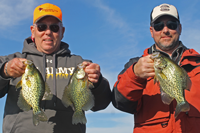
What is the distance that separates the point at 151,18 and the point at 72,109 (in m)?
3.15

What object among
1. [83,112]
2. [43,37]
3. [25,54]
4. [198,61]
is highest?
[43,37]

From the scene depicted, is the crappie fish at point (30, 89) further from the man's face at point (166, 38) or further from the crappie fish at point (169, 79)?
Result: the man's face at point (166, 38)

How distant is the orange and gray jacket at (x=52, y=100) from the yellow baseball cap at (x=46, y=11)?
820 millimetres

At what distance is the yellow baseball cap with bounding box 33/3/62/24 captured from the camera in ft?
19.8

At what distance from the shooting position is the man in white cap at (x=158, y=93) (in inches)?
194

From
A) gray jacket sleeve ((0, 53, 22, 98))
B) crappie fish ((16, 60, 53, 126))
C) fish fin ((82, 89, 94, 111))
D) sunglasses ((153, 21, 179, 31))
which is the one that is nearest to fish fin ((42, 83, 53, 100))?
crappie fish ((16, 60, 53, 126))

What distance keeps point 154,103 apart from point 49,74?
2.46 metres

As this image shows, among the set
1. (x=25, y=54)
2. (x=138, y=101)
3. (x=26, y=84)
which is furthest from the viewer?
(x=25, y=54)

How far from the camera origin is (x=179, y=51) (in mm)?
5980

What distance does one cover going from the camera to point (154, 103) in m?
5.31

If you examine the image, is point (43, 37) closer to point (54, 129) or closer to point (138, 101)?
point (54, 129)

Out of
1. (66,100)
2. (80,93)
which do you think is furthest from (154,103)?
(66,100)

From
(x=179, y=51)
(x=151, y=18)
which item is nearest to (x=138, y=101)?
(x=179, y=51)

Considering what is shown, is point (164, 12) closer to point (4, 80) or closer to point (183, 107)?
point (183, 107)
